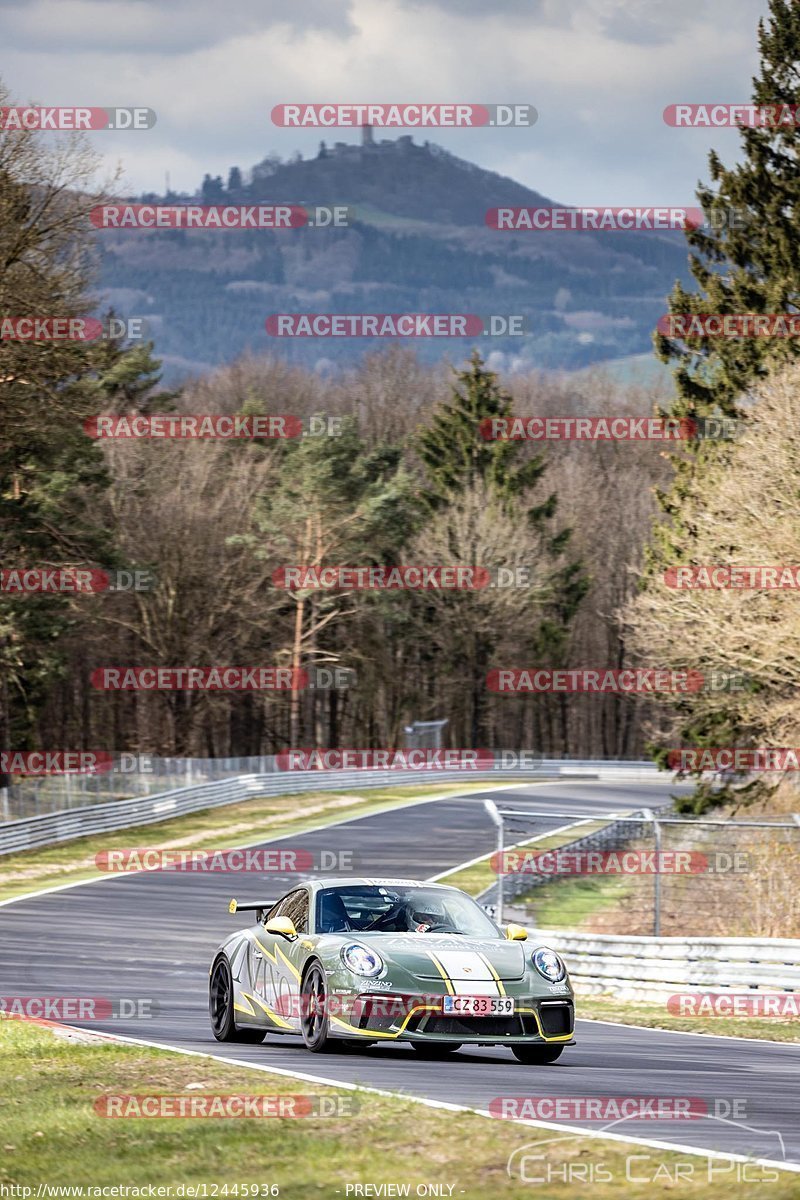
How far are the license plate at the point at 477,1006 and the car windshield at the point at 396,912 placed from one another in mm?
1082

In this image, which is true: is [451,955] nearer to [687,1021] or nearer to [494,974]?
[494,974]

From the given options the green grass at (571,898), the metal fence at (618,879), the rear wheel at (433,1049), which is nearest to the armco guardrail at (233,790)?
the metal fence at (618,879)

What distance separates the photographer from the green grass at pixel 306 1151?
6984 millimetres

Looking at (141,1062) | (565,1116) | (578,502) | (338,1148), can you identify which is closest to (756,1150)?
(565,1116)

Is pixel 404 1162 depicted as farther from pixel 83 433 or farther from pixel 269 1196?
pixel 83 433

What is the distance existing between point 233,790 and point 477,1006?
149 ft

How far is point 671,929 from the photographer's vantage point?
103ft

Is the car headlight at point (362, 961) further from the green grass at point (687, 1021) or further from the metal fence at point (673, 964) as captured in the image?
the metal fence at point (673, 964)

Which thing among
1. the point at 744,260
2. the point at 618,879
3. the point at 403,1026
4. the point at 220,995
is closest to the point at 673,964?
the point at 220,995

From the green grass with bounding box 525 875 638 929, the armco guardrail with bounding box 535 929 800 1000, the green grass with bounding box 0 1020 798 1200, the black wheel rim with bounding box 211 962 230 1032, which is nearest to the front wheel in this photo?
the green grass with bounding box 0 1020 798 1200

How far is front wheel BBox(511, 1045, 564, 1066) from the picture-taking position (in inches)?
474

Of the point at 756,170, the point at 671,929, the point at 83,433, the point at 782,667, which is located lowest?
the point at 671,929

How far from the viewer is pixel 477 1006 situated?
37.9 feet

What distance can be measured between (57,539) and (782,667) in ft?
69.9
